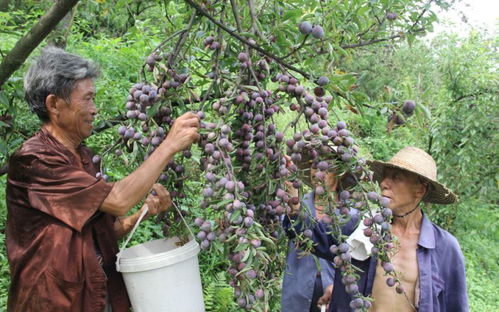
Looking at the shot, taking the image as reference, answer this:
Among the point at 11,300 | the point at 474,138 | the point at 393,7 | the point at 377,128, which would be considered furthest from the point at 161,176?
the point at 377,128

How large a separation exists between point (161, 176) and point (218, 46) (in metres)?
0.40

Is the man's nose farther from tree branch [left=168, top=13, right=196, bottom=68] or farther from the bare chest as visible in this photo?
tree branch [left=168, top=13, right=196, bottom=68]

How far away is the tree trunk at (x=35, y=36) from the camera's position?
4.34 ft

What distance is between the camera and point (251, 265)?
1092 millimetres

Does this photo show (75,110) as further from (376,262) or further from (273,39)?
(376,262)

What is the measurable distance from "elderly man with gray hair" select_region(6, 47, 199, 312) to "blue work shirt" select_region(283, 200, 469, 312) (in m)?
0.82

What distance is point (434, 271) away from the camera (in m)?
1.98

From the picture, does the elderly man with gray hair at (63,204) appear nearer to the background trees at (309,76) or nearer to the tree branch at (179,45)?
the background trees at (309,76)

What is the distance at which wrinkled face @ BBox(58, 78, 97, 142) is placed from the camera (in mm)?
1627

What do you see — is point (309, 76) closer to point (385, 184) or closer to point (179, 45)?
point (179, 45)

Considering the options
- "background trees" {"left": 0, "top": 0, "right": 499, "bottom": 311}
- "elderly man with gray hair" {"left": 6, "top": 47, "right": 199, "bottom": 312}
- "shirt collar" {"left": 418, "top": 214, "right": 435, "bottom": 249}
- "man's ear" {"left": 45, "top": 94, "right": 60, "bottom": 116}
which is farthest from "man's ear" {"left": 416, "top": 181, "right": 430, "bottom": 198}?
"man's ear" {"left": 45, "top": 94, "right": 60, "bottom": 116}

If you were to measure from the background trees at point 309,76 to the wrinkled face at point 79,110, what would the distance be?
0.26 feet

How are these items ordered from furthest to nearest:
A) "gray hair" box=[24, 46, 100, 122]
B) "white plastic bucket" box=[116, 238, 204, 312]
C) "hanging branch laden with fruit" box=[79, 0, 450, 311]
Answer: "gray hair" box=[24, 46, 100, 122], "white plastic bucket" box=[116, 238, 204, 312], "hanging branch laden with fruit" box=[79, 0, 450, 311]

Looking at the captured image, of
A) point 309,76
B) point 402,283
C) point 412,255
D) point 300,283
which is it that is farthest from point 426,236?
point 309,76
